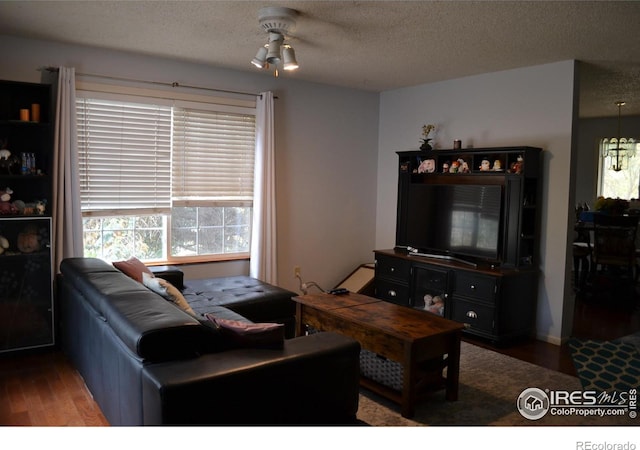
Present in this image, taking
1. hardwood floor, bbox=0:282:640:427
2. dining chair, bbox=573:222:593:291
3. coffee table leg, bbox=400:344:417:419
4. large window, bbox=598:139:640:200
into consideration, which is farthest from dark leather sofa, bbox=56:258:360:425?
large window, bbox=598:139:640:200

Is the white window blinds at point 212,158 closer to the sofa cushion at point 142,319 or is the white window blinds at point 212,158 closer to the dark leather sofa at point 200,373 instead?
the sofa cushion at point 142,319

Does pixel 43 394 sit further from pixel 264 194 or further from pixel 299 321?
pixel 264 194

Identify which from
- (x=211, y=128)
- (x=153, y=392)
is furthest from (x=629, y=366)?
(x=211, y=128)

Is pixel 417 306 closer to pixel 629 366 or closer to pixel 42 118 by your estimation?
pixel 629 366

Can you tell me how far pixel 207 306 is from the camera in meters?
3.79

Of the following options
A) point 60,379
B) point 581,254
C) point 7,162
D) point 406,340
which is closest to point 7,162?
point 7,162

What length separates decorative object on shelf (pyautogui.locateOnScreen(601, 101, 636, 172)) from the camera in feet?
25.5

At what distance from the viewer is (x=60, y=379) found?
3.44m

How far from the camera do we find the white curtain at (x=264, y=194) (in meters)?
5.10

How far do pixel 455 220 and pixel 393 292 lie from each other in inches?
38.1

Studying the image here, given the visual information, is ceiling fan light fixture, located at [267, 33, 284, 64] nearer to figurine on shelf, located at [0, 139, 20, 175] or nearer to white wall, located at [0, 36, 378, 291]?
white wall, located at [0, 36, 378, 291]

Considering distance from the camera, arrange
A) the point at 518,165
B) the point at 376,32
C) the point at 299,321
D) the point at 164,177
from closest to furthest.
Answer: the point at 376,32 < the point at 299,321 < the point at 518,165 < the point at 164,177

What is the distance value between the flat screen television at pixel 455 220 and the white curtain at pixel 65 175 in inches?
127

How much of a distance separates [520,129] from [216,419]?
12.8 feet
